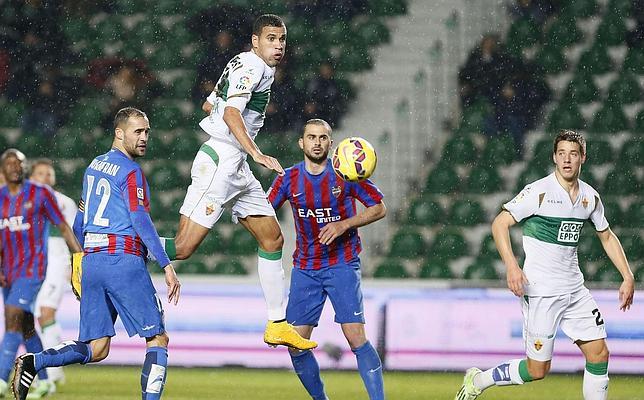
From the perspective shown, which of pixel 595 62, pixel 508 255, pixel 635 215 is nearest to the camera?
pixel 508 255

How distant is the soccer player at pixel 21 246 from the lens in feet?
29.8

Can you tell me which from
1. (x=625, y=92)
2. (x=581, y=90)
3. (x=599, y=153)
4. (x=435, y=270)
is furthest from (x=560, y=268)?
(x=581, y=90)

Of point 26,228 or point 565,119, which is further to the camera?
point 565,119

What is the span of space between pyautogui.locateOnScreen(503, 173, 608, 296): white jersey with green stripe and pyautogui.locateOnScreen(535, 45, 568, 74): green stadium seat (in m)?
7.81

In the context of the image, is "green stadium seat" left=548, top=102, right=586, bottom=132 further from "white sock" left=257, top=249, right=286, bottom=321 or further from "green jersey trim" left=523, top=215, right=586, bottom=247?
"white sock" left=257, top=249, right=286, bottom=321

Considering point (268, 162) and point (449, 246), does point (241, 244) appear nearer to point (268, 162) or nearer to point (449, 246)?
point (449, 246)

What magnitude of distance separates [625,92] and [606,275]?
258 centimetres

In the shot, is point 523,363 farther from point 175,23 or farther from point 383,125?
point 175,23

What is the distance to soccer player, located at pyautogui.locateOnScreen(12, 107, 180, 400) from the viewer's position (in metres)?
6.60

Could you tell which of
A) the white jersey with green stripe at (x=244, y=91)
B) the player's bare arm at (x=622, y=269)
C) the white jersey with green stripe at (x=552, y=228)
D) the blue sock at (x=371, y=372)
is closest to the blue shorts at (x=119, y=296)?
the white jersey with green stripe at (x=244, y=91)

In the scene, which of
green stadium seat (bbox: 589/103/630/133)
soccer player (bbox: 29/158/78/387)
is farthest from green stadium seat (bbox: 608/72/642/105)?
soccer player (bbox: 29/158/78/387)

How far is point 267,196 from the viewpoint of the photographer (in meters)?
7.60

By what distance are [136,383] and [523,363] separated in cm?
406

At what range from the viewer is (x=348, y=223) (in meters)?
7.41
